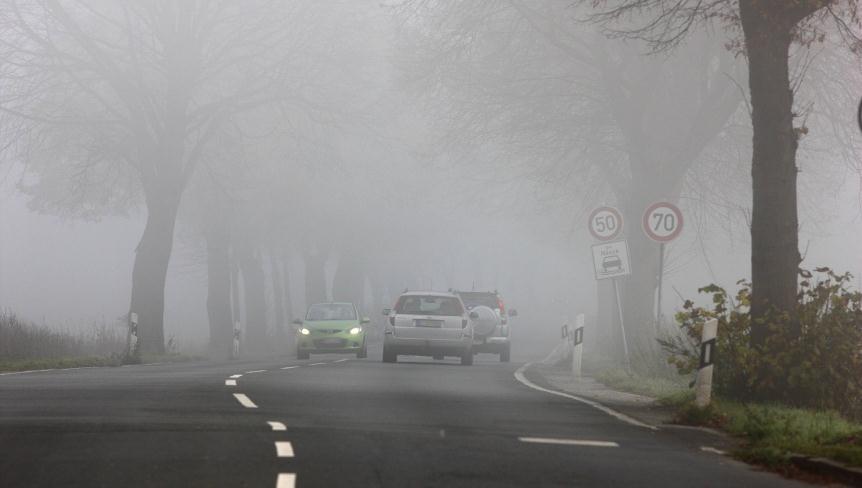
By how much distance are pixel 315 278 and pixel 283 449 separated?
167 feet

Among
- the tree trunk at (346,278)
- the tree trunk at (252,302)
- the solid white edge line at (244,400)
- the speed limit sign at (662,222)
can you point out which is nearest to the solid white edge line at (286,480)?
the solid white edge line at (244,400)

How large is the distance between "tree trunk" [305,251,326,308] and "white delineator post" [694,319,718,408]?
4586 centimetres

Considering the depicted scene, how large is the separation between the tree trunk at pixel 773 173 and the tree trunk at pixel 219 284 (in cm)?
3169

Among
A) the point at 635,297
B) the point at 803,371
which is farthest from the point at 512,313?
the point at 803,371

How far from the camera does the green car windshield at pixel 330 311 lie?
37.8m

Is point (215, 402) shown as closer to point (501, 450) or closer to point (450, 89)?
point (501, 450)

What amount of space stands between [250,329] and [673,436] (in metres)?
39.9

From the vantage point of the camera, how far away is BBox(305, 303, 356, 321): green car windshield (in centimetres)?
3778

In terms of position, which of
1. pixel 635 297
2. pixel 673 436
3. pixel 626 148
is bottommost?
pixel 673 436

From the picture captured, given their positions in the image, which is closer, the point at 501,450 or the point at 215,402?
the point at 501,450

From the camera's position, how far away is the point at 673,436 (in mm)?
13273

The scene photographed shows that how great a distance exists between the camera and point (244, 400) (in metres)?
15.9

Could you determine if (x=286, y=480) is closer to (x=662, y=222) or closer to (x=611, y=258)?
(x=662, y=222)

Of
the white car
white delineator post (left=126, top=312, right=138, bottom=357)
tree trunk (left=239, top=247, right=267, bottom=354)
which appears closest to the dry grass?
white delineator post (left=126, top=312, right=138, bottom=357)
